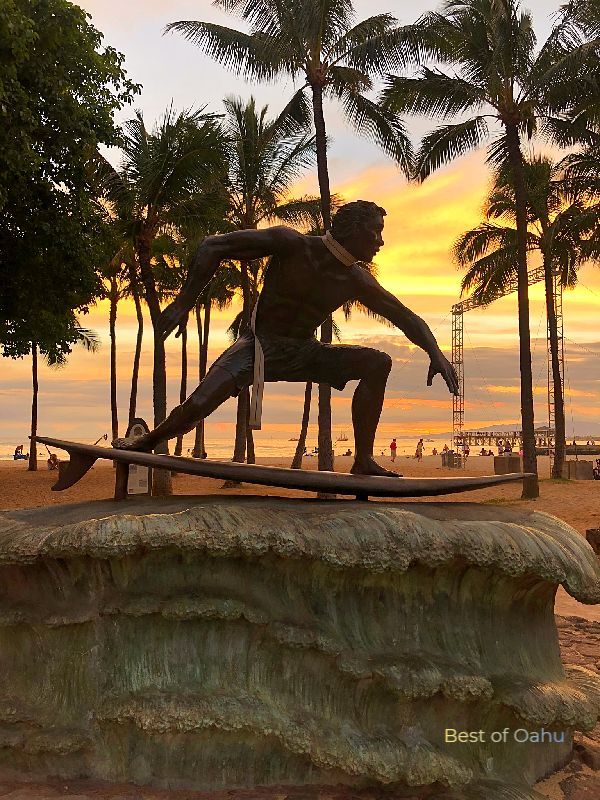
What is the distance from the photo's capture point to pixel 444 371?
179 inches

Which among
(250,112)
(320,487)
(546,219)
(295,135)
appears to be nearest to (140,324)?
(250,112)

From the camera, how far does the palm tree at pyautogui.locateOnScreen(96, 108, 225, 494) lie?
14.1 meters

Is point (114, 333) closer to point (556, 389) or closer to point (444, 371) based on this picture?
point (556, 389)

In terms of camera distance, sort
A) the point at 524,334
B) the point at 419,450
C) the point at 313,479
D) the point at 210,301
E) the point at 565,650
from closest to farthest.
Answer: the point at 313,479
the point at 565,650
the point at 524,334
the point at 210,301
the point at 419,450

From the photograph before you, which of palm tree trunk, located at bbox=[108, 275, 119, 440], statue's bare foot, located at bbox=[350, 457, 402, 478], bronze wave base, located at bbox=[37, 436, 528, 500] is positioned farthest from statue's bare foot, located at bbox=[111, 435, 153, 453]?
palm tree trunk, located at bbox=[108, 275, 119, 440]

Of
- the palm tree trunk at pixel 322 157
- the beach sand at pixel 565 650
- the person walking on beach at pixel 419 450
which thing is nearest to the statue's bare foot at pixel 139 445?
the beach sand at pixel 565 650

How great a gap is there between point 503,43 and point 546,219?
8246 mm

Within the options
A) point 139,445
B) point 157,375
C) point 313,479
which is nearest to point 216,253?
point 139,445

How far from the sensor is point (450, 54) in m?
16.2

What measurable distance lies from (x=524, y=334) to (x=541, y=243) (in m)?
6.26

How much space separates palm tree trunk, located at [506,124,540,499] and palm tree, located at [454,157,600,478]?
3.47 m

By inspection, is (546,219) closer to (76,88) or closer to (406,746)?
(76,88)

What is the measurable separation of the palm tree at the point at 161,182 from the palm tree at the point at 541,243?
956 centimetres

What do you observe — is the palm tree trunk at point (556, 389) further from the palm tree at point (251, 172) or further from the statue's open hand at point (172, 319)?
the statue's open hand at point (172, 319)
